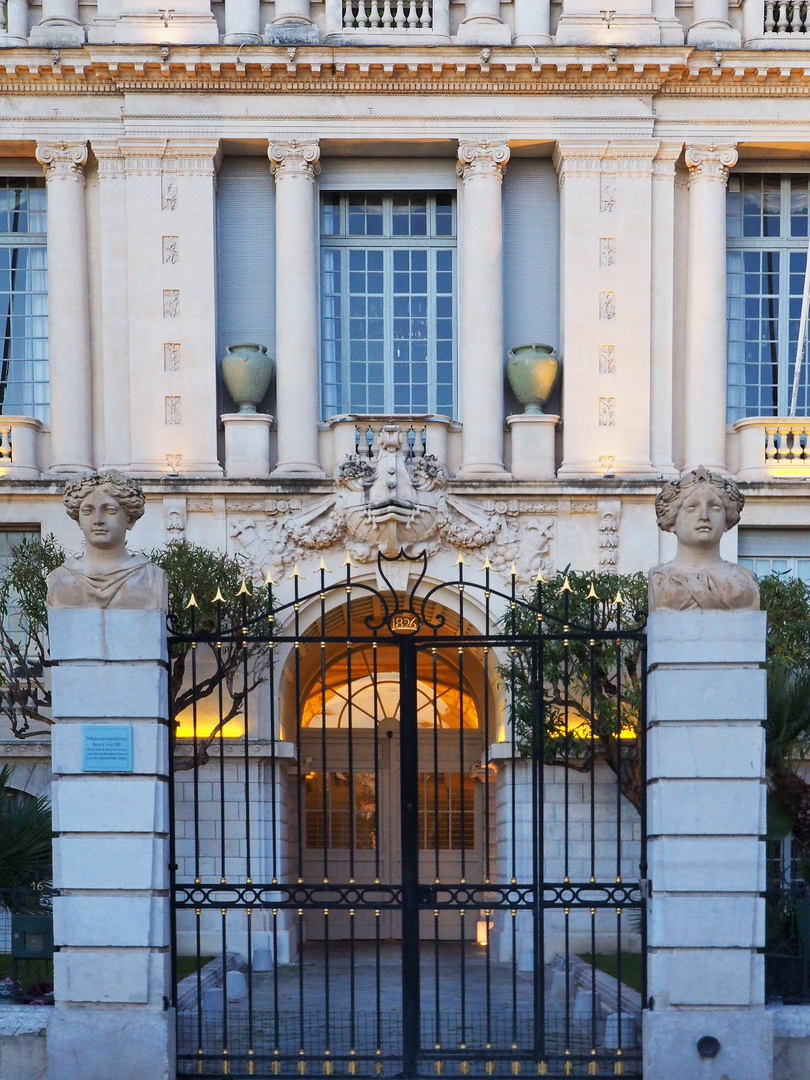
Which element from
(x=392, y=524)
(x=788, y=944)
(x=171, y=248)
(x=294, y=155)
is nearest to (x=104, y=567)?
(x=788, y=944)

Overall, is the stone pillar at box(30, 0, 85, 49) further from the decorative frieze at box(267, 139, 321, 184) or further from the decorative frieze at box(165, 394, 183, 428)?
the decorative frieze at box(165, 394, 183, 428)

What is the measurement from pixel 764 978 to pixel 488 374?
13.3m

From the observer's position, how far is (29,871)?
449 inches

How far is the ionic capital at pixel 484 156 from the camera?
21.9 m

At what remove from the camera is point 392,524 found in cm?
2072

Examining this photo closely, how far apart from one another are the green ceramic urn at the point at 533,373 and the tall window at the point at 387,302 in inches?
49.5

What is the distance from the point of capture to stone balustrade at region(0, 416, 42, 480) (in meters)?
21.5

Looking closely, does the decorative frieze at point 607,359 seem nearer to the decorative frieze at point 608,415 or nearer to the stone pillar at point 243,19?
the decorative frieze at point 608,415

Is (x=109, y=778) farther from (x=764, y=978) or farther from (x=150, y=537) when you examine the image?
(x=150, y=537)

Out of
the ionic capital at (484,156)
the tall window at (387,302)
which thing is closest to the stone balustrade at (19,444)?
the tall window at (387,302)

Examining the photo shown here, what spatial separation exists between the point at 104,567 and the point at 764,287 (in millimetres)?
16066

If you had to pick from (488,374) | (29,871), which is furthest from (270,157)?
(29,871)

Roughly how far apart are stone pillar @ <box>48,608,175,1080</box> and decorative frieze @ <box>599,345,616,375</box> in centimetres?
1314

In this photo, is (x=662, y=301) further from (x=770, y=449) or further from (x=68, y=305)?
(x=68, y=305)
